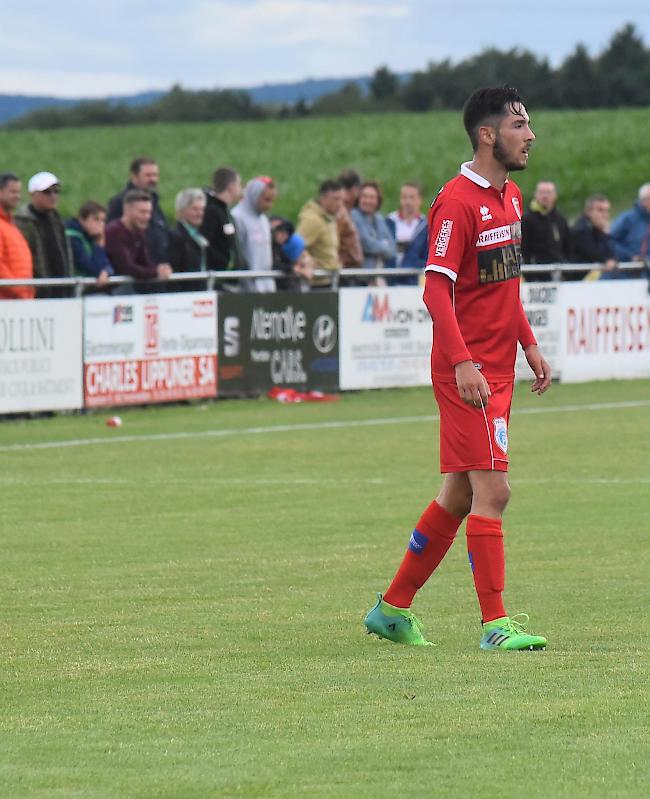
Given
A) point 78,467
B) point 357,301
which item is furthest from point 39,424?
point 357,301

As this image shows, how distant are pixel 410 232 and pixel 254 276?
344 centimetres

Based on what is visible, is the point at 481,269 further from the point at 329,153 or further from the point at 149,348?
the point at 329,153

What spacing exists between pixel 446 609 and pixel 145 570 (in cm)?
189

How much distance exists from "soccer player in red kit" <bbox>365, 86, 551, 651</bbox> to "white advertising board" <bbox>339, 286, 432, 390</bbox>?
13734 millimetres

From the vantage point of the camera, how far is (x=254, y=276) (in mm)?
20375

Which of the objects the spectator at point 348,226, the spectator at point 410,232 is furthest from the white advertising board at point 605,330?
the spectator at point 348,226

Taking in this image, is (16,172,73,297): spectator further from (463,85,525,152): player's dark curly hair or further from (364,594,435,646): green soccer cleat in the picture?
(364,594,435,646): green soccer cleat

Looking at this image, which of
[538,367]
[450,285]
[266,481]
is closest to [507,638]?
[538,367]

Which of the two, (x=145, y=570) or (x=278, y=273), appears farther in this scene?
(x=278, y=273)

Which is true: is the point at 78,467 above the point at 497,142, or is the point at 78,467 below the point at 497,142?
below

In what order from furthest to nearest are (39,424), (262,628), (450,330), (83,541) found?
1. (39,424)
2. (83,541)
3. (262,628)
4. (450,330)

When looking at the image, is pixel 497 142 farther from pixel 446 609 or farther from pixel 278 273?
pixel 278 273

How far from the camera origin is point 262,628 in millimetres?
7828

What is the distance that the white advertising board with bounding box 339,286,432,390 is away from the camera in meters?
21.4
